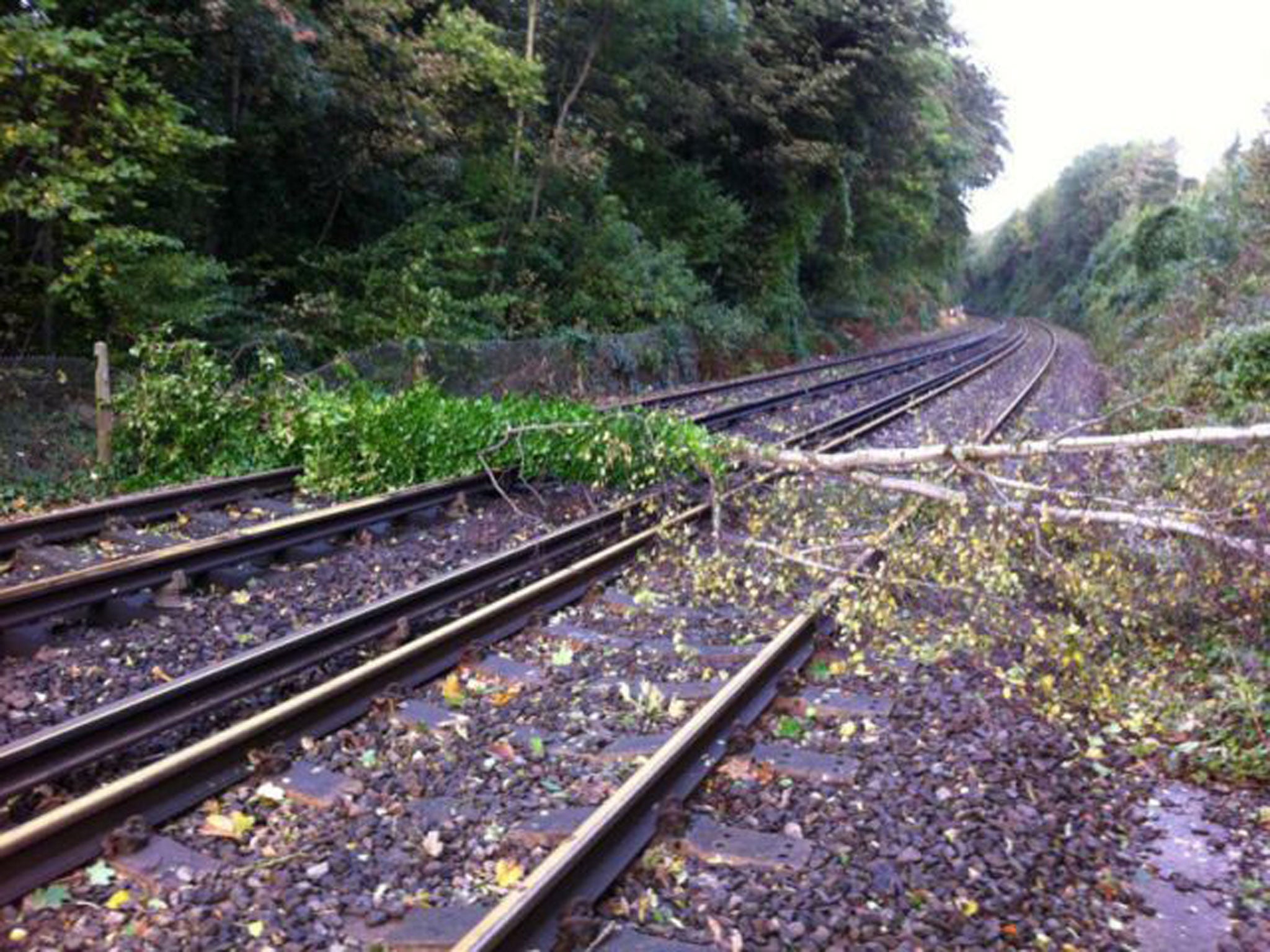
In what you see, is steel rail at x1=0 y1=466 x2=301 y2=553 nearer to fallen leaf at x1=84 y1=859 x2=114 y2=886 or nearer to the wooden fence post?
the wooden fence post

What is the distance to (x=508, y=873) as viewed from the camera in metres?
3.67

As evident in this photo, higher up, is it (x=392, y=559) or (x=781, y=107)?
(x=781, y=107)

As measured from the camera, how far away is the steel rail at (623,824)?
325 cm

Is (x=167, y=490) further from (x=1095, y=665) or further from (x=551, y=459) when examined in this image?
(x=1095, y=665)

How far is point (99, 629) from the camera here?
5930 millimetres

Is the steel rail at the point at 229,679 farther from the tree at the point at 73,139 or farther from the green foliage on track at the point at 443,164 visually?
the tree at the point at 73,139

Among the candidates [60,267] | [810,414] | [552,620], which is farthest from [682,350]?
[552,620]

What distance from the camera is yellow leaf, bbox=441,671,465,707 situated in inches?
202

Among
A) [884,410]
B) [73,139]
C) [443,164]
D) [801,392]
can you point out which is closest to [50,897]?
[73,139]

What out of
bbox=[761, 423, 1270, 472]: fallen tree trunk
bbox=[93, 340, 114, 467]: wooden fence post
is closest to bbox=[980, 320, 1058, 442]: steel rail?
bbox=[761, 423, 1270, 472]: fallen tree trunk

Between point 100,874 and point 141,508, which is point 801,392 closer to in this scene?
point 141,508

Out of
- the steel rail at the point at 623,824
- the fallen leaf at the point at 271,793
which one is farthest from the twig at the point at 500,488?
the fallen leaf at the point at 271,793

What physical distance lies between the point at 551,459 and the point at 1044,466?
14.7 ft

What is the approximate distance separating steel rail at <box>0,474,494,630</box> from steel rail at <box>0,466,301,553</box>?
2.77ft
